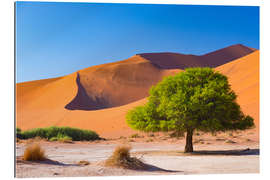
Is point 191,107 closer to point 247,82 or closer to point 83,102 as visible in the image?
point 247,82

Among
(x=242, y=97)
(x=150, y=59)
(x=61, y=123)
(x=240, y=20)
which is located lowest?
(x=61, y=123)

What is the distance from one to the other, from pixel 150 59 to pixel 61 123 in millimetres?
50305

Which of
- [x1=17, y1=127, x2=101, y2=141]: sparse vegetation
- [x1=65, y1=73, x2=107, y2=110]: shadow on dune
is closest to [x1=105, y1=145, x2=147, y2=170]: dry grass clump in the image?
[x1=17, y1=127, x2=101, y2=141]: sparse vegetation

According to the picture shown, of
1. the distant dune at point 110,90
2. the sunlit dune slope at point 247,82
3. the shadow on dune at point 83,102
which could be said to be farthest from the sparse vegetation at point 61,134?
the shadow on dune at point 83,102

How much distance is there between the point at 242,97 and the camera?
38.8 metres

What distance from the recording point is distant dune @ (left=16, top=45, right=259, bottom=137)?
139 ft

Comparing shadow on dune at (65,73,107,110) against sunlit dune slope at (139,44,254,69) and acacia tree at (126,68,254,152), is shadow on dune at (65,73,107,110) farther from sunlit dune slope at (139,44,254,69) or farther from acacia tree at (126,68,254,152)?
acacia tree at (126,68,254,152)

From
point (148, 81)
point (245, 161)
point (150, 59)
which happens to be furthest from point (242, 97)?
point (150, 59)

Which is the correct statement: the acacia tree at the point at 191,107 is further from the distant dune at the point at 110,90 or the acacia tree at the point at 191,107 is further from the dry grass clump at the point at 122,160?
the distant dune at the point at 110,90

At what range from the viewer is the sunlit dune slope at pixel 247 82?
35.1 meters

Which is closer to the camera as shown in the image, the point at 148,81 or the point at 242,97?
the point at 242,97
